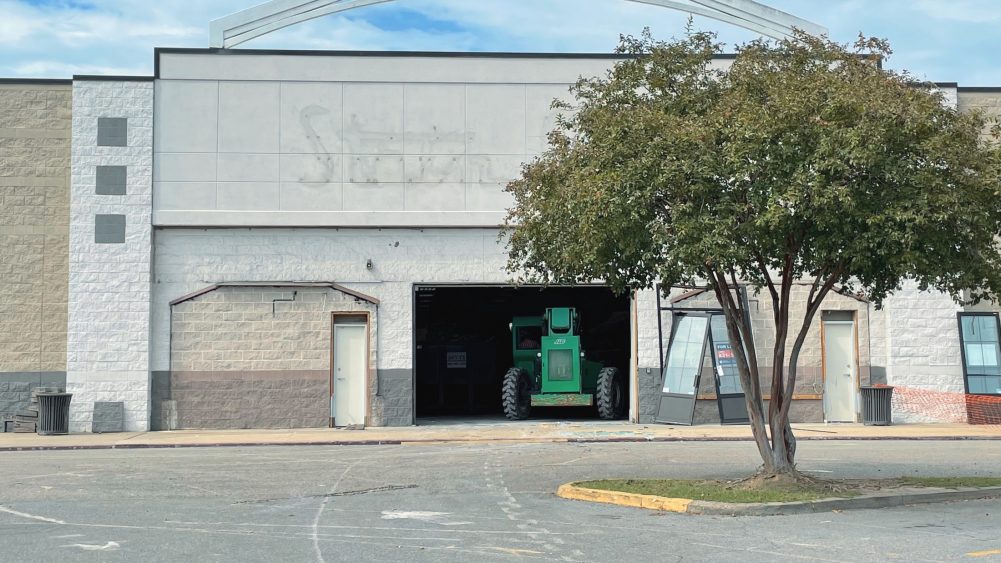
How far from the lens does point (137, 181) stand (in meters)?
25.7

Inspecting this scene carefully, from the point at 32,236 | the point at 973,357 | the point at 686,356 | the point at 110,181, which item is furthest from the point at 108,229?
the point at 973,357

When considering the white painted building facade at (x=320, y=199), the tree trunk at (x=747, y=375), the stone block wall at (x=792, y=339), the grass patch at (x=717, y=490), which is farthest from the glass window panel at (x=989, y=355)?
the grass patch at (x=717, y=490)

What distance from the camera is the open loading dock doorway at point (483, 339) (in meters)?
31.1

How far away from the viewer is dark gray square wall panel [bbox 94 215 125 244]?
1008 inches

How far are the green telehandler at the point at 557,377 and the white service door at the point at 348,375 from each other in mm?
3781

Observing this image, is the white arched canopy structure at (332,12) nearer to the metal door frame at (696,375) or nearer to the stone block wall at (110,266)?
the stone block wall at (110,266)

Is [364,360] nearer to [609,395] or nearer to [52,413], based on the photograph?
[609,395]

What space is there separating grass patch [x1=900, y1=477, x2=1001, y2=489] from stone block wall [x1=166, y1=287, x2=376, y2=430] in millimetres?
14567

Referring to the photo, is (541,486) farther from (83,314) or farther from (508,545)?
(83,314)

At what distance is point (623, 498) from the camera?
1297 centimetres

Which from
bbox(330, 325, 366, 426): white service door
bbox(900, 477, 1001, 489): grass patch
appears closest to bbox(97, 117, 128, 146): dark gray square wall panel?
bbox(330, 325, 366, 426): white service door

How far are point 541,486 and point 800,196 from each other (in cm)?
559

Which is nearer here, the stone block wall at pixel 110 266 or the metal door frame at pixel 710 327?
the stone block wall at pixel 110 266

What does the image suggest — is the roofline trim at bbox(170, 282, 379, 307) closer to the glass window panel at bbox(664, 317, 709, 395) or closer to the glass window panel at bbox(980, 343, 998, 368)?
the glass window panel at bbox(664, 317, 709, 395)
